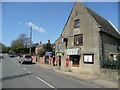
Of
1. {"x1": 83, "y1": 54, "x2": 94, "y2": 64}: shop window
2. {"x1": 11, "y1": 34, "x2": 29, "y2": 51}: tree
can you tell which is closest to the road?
{"x1": 83, "y1": 54, "x2": 94, "y2": 64}: shop window

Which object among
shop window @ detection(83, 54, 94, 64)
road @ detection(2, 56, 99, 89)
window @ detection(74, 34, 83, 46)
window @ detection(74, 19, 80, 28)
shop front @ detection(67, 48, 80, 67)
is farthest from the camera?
window @ detection(74, 19, 80, 28)

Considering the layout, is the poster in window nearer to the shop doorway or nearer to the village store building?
the village store building

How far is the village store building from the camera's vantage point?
1513cm

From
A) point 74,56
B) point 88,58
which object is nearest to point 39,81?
point 88,58

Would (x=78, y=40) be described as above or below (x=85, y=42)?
above

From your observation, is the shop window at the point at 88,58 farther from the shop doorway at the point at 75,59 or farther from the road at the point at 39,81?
the road at the point at 39,81

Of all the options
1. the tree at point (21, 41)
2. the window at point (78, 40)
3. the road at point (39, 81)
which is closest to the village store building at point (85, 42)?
the window at point (78, 40)

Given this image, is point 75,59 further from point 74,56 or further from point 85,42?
Result: point 85,42

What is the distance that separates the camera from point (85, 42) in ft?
53.3

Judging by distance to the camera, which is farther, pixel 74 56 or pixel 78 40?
pixel 74 56

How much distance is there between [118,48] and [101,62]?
5.91 metres

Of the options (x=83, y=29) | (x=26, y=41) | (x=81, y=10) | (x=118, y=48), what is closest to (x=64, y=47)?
(x=83, y=29)

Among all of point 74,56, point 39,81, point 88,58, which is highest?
point 74,56

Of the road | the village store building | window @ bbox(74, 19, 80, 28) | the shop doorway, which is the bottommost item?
the road
